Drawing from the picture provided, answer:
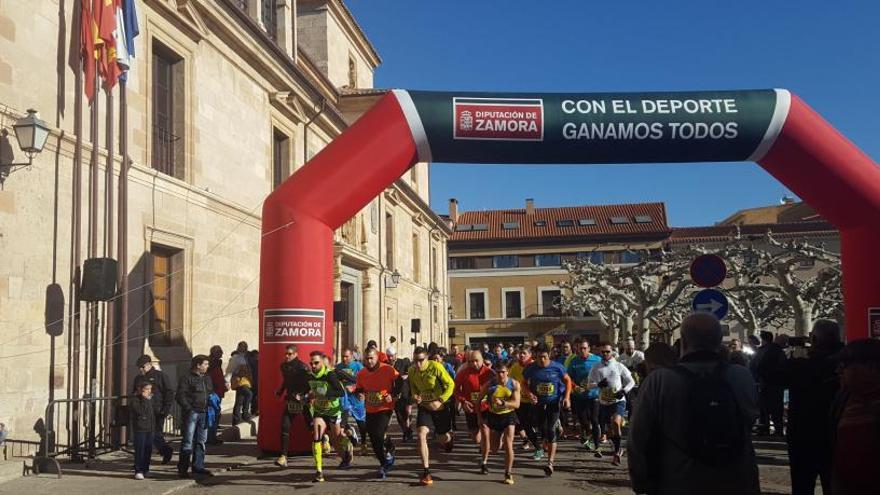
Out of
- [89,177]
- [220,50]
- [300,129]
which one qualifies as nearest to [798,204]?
[300,129]

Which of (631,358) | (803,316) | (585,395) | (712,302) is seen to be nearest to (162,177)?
(585,395)

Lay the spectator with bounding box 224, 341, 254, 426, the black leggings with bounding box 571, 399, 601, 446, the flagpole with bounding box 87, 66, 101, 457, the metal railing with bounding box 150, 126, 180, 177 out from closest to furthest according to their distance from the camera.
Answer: the flagpole with bounding box 87, 66, 101, 457, the black leggings with bounding box 571, 399, 601, 446, the spectator with bounding box 224, 341, 254, 426, the metal railing with bounding box 150, 126, 180, 177

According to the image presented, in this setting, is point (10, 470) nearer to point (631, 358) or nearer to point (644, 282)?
point (631, 358)

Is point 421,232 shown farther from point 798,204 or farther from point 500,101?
point 798,204

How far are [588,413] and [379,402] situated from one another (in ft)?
12.0

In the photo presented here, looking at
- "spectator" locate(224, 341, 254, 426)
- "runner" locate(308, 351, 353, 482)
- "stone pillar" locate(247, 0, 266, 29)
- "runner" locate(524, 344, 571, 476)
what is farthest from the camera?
"stone pillar" locate(247, 0, 266, 29)

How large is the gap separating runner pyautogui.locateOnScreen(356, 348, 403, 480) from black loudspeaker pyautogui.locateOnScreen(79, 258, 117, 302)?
156 inches

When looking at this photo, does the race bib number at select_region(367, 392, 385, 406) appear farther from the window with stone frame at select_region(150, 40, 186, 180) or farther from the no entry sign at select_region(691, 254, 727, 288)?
the window with stone frame at select_region(150, 40, 186, 180)

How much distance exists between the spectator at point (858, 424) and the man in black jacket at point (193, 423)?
755 centimetres

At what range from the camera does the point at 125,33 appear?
1193cm

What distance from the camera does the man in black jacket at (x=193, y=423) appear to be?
963 centimetres

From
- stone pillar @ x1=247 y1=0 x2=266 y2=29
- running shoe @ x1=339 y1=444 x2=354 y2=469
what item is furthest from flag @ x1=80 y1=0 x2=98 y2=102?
stone pillar @ x1=247 y1=0 x2=266 y2=29

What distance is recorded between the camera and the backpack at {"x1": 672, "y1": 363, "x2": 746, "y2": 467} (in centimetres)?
367

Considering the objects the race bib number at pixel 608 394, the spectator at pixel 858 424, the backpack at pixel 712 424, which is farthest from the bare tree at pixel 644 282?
the backpack at pixel 712 424
